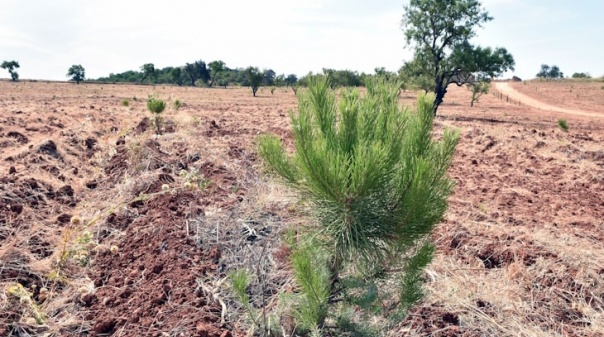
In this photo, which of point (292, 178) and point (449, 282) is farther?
point (449, 282)

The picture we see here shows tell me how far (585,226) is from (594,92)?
4391cm

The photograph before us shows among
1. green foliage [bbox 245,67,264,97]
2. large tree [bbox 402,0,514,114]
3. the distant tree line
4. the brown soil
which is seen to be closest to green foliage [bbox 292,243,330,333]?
large tree [bbox 402,0,514,114]

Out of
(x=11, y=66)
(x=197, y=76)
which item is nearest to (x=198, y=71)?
(x=197, y=76)

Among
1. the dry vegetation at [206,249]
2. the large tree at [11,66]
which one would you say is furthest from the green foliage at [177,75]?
the dry vegetation at [206,249]

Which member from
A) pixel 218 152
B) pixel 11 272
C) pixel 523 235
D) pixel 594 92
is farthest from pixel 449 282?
pixel 594 92

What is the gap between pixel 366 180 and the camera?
1922 millimetres

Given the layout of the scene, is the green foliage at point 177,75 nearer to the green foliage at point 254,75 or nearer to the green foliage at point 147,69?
the green foliage at point 147,69

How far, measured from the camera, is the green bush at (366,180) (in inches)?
77.7

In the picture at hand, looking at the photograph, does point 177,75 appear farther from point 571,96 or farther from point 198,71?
point 571,96

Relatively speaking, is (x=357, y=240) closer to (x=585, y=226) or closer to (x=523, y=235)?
(x=523, y=235)

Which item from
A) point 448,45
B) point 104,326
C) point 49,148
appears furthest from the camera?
point 448,45

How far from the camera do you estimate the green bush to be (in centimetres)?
197

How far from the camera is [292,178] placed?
2275mm

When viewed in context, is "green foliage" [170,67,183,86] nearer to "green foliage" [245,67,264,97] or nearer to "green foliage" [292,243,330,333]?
"green foliage" [245,67,264,97]
